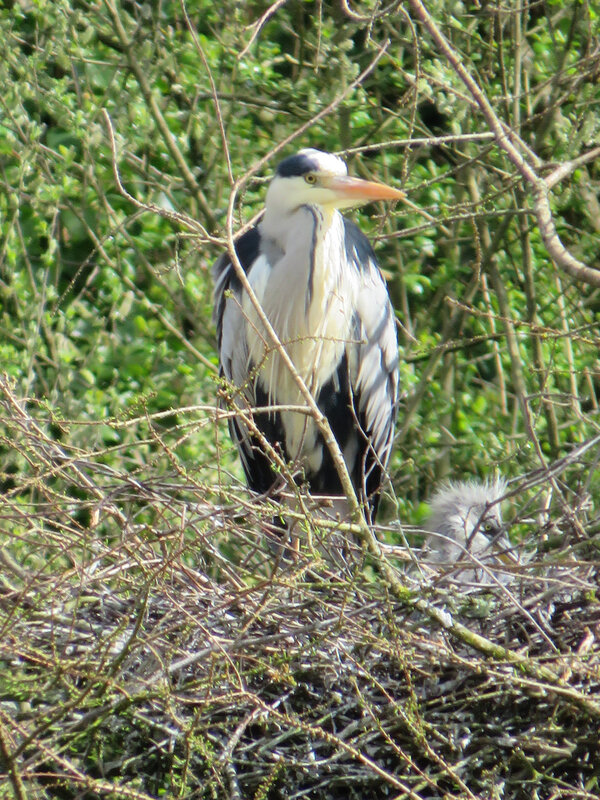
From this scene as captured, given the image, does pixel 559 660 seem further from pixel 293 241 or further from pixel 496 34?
pixel 496 34

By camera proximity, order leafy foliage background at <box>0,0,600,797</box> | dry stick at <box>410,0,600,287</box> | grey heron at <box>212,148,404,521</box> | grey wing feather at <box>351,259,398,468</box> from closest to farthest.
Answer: dry stick at <box>410,0,600,287</box> → grey heron at <box>212,148,404,521</box> → grey wing feather at <box>351,259,398,468</box> → leafy foliage background at <box>0,0,600,797</box>

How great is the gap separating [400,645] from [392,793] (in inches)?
13.6

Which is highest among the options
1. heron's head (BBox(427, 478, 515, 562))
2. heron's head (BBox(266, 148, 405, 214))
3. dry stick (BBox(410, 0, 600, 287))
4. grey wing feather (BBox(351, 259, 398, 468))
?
dry stick (BBox(410, 0, 600, 287))

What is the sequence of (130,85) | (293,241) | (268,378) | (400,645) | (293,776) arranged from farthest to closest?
(130,85)
(268,378)
(293,241)
(293,776)
(400,645)

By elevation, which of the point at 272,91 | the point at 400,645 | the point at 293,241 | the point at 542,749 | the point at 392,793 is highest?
the point at 272,91

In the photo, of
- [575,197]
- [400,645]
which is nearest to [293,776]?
[400,645]

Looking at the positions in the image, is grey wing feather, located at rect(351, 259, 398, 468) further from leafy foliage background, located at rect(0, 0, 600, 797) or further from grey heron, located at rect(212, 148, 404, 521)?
leafy foliage background, located at rect(0, 0, 600, 797)

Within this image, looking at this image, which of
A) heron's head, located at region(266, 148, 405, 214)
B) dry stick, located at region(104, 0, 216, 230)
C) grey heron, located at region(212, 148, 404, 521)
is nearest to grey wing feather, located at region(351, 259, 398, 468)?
grey heron, located at region(212, 148, 404, 521)

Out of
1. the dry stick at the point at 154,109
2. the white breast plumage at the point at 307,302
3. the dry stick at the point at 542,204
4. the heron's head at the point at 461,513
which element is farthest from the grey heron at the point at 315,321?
the dry stick at the point at 542,204

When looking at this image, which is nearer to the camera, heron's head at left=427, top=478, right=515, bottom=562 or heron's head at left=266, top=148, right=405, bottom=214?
heron's head at left=266, top=148, right=405, bottom=214

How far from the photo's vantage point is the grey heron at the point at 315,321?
328cm

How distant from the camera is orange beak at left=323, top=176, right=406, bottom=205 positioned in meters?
3.06

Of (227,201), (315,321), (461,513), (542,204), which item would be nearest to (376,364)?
(315,321)

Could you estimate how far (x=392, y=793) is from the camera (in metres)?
2.29
